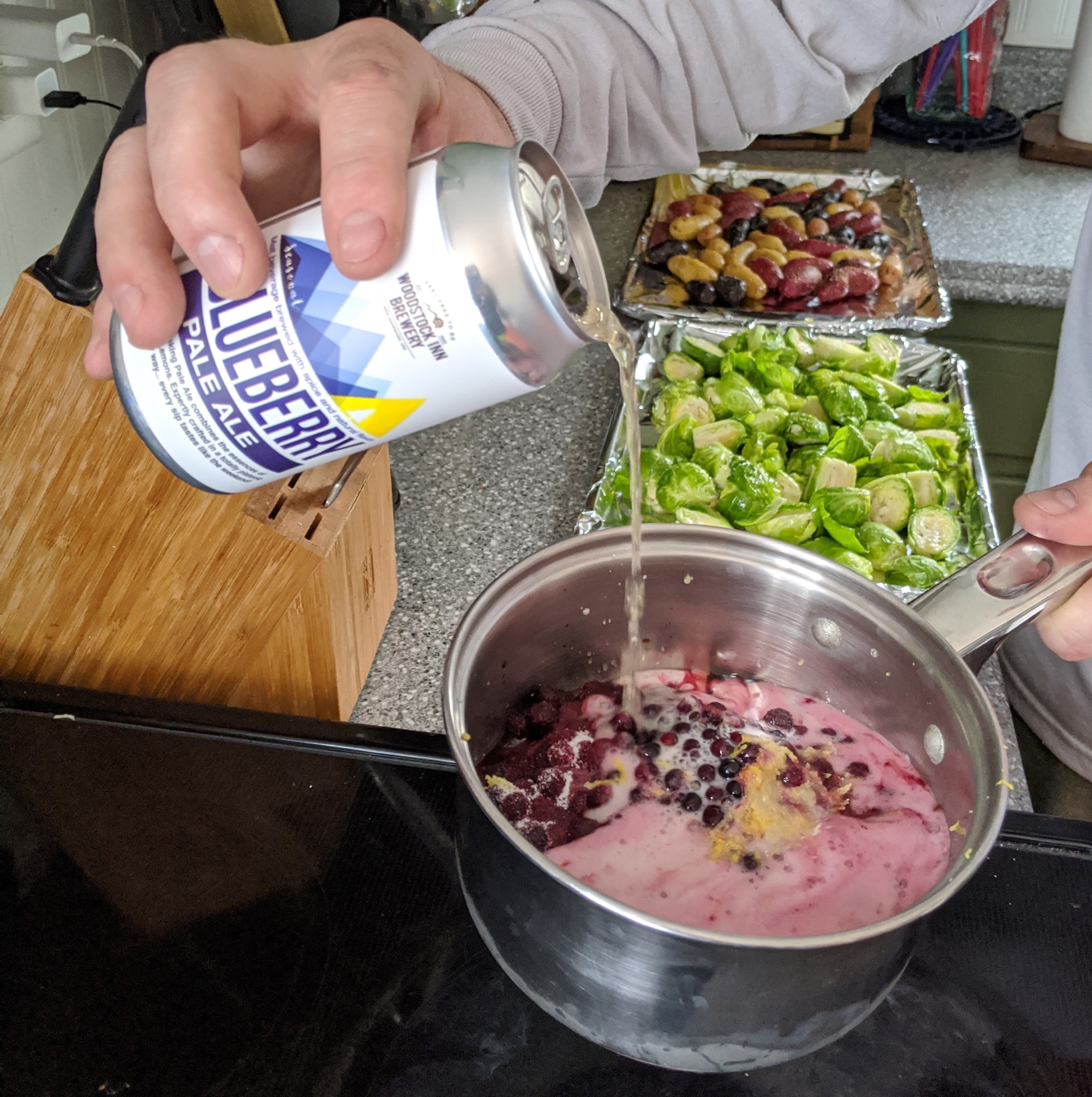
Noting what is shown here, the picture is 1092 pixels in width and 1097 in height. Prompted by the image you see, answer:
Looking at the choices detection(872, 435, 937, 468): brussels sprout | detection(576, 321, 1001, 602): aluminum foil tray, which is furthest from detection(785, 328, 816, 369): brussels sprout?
detection(872, 435, 937, 468): brussels sprout

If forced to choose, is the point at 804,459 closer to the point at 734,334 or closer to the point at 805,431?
the point at 805,431

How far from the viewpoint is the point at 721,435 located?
4.26 feet

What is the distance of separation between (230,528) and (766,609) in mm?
429

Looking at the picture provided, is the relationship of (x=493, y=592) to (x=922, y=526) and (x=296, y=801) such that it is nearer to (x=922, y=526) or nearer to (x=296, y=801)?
(x=296, y=801)

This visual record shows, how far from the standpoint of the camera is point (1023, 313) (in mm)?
1853

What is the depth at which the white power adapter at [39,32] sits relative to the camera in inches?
40.9

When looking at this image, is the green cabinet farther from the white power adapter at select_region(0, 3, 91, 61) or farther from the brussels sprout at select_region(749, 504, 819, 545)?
the white power adapter at select_region(0, 3, 91, 61)

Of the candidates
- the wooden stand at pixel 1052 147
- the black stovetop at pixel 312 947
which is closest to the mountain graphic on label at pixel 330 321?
the black stovetop at pixel 312 947

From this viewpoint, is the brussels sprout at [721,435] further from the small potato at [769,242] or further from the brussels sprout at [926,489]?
the small potato at [769,242]

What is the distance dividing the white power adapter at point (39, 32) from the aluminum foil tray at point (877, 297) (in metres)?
0.87

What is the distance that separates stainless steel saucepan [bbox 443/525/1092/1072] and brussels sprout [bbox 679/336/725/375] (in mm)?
763

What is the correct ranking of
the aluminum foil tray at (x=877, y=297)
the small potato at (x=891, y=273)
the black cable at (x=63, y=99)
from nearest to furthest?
the black cable at (x=63, y=99)
the aluminum foil tray at (x=877, y=297)
the small potato at (x=891, y=273)

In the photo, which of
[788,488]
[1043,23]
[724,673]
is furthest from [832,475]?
[1043,23]

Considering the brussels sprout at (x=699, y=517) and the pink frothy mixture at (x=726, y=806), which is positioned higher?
the pink frothy mixture at (x=726, y=806)
